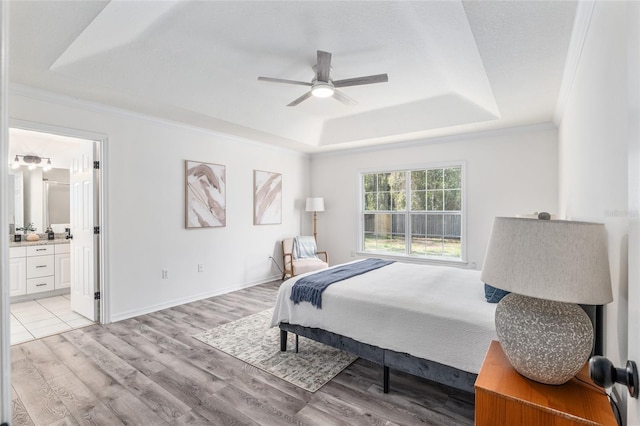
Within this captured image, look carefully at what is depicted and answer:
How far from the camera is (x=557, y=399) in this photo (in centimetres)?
106

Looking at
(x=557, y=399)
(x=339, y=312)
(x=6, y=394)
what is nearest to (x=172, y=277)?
(x=339, y=312)

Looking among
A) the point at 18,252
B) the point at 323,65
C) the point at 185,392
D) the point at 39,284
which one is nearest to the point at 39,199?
the point at 18,252

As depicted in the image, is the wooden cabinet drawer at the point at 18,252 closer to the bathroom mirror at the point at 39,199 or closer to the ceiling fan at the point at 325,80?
the bathroom mirror at the point at 39,199

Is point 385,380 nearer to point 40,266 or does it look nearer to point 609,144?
point 609,144

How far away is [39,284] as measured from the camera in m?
4.61

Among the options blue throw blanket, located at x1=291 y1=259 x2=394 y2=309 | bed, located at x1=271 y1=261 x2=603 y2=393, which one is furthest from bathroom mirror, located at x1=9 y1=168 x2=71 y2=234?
blue throw blanket, located at x1=291 y1=259 x2=394 y2=309

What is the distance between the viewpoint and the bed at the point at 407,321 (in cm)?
197

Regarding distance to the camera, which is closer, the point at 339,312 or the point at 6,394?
the point at 6,394

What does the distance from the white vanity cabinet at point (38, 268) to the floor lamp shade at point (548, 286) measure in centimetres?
577

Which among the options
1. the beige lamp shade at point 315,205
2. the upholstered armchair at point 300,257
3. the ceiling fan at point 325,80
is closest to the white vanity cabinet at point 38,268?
the upholstered armchair at point 300,257

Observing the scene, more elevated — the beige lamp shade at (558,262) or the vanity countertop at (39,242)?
the beige lamp shade at (558,262)

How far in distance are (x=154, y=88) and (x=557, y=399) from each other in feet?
12.9

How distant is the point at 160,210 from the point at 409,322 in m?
3.43

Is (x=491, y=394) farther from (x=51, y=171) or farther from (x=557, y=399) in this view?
(x=51, y=171)
